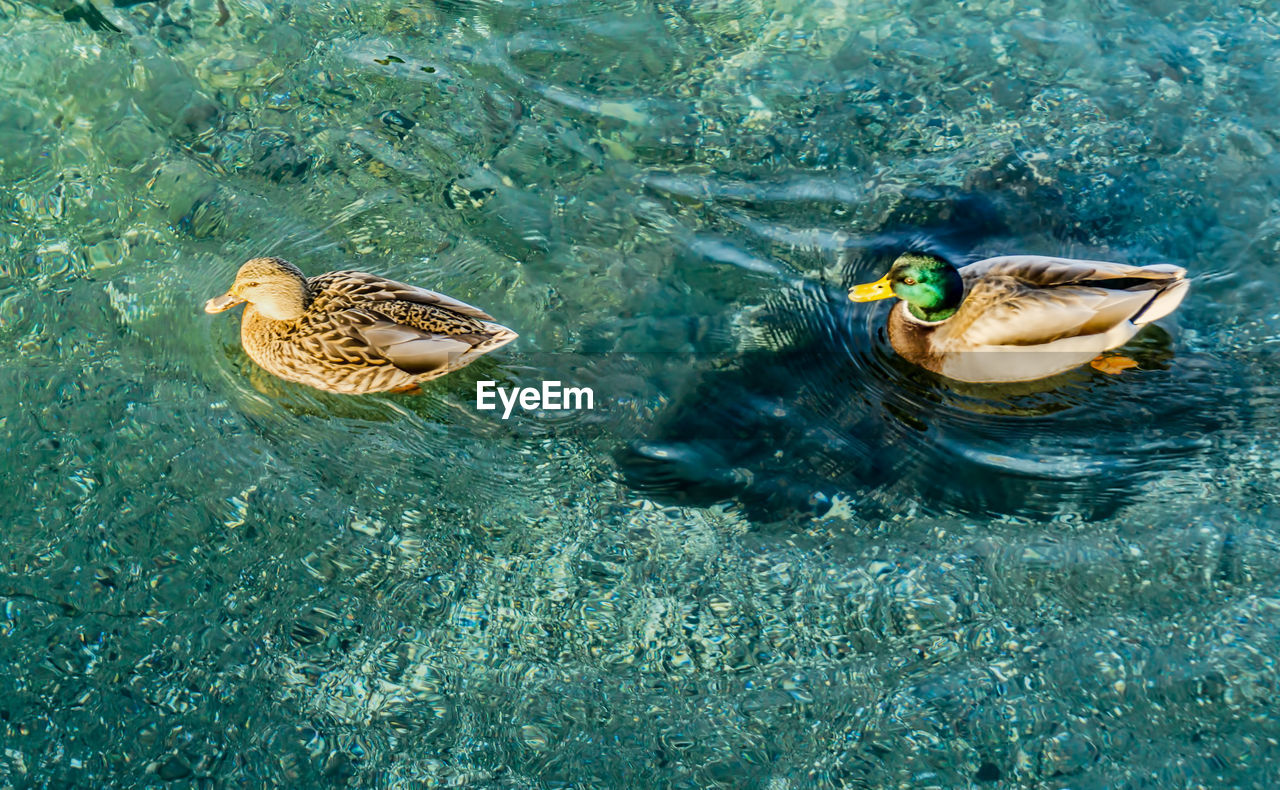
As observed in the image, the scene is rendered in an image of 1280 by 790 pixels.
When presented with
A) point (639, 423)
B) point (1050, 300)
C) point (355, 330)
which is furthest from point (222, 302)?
point (1050, 300)

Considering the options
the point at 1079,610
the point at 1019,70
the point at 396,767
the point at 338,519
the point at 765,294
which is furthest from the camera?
the point at 1019,70

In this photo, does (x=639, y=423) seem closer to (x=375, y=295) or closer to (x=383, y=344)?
(x=383, y=344)

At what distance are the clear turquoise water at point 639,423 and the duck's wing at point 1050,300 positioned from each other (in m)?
0.31

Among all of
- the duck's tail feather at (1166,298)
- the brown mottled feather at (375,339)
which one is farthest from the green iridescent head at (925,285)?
the brown mottled feather at (375,339)

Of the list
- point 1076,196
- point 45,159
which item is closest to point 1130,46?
point 1076,196

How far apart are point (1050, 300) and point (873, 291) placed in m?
0.79

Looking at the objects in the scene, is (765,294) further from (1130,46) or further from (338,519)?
(1130,46)

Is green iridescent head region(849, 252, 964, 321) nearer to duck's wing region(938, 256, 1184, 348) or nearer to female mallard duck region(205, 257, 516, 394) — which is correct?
duck's wing region(938, 256, 1184, 348)

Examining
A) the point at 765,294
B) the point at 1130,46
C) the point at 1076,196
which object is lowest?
the point at 765,294

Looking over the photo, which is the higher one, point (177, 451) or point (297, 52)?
point (297, 52)

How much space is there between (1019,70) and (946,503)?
308 cm

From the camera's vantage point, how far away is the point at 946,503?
176 inches

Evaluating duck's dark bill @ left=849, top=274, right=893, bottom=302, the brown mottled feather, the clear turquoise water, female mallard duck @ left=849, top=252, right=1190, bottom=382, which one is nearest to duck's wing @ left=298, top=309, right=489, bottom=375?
the brown mottled feather

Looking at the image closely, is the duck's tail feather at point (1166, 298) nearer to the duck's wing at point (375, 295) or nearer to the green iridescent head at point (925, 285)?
the green iridescent head at point (925, 285)
